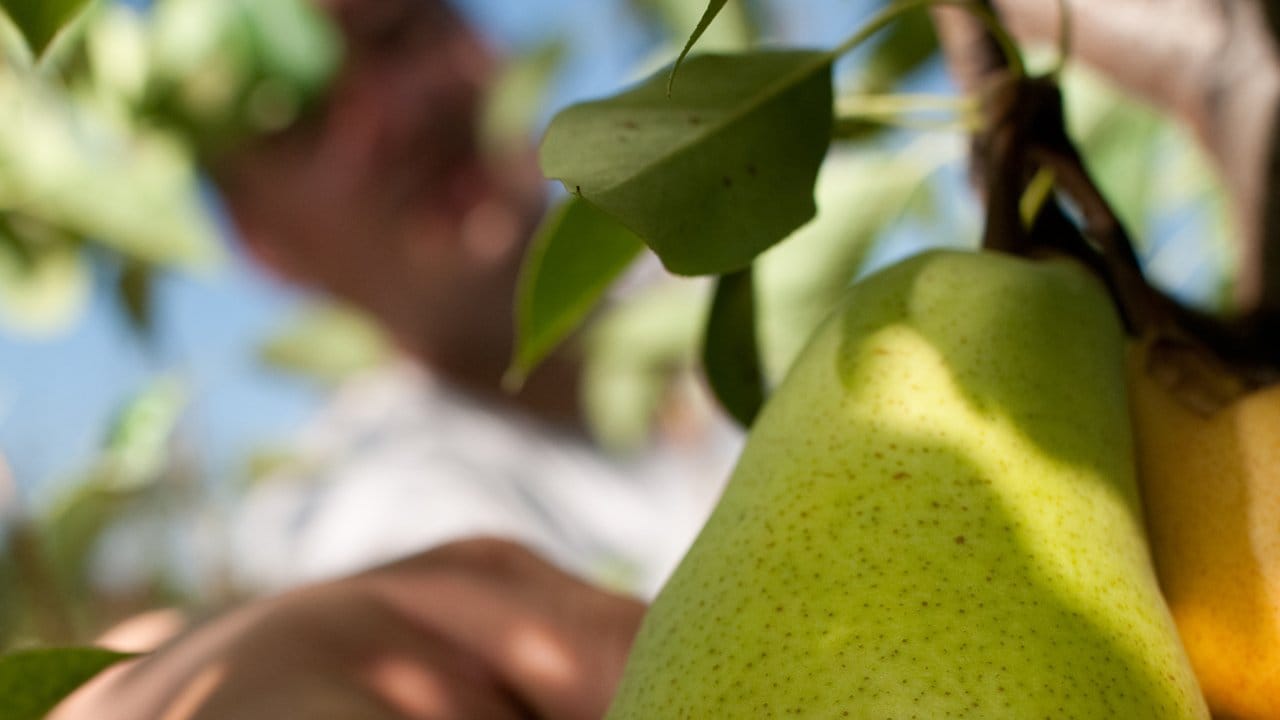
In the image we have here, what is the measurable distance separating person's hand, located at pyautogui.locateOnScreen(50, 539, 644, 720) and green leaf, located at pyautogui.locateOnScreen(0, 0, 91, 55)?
0.21 m

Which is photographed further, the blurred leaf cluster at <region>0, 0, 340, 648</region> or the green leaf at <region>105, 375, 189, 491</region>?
the blurred leaf cluster at <region>0, 0, 340, 648</region>

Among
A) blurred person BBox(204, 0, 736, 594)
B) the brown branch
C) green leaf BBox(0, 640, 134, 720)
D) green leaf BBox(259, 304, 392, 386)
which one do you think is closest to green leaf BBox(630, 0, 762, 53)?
the brown branch

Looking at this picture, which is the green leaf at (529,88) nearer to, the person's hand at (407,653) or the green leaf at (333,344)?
the person's hand at (407,653)

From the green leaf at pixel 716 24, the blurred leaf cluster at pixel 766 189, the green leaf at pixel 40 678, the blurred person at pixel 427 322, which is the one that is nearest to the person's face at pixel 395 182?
the blurred person at pixel 427 322

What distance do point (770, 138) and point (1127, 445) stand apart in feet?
0.50

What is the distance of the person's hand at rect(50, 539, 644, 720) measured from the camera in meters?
0.36

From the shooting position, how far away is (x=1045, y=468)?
313mm

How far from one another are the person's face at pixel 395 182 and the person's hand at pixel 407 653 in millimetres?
1749

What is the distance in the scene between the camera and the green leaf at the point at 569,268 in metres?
0.44

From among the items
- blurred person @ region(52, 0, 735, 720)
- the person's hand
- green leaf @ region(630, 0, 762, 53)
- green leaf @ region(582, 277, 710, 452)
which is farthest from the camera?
blurred person @ region(52, 0, 735, 720)

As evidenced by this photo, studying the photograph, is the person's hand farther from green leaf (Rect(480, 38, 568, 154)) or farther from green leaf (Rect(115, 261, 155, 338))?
green leaf (Rect(115, 261, 155, 338))

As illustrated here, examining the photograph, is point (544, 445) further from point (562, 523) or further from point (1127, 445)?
point (1127, 445)

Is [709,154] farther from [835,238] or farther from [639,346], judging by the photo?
[639,346]

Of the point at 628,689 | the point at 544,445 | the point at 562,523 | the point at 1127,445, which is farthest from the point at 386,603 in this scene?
the point at 544,445
